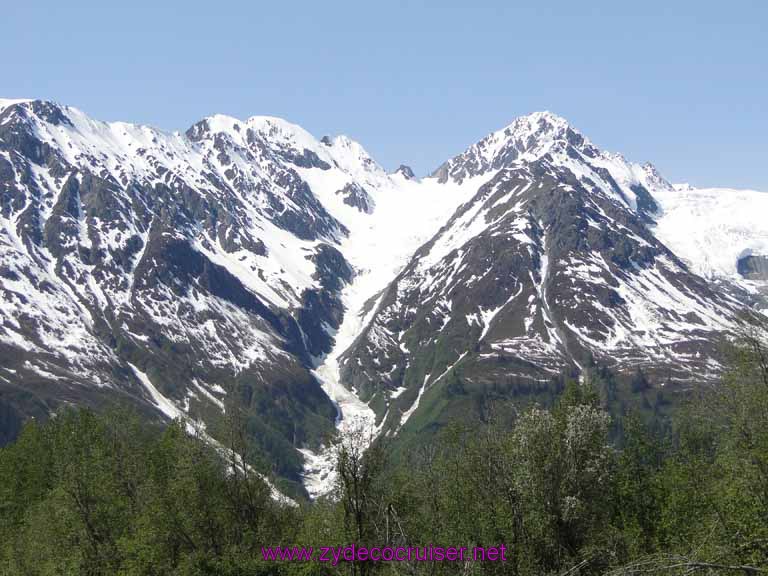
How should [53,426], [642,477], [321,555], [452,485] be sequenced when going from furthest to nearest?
1. [53,426]
2. [642,477]
3. [452,485]
4. [321,555]

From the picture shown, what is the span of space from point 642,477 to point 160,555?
1964 inches

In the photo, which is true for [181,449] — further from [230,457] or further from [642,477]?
[642,477]

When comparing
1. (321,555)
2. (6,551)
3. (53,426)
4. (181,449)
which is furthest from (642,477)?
(53,426)

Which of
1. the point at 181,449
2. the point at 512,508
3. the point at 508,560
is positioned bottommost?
the point at 508,560

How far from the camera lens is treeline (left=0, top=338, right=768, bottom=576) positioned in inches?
2035

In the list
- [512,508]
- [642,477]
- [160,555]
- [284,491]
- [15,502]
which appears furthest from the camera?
[15,502]

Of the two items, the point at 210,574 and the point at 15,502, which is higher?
the point at 15,502

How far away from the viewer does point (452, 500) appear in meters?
65.6

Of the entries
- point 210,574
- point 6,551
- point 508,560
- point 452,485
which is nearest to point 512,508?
point 508,560

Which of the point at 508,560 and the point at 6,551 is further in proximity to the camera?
the point at 6,551

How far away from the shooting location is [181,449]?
→ 70.2m

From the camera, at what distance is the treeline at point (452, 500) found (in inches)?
2035

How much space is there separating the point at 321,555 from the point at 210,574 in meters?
10.8

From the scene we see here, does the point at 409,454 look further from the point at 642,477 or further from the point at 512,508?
the point at 512,508
